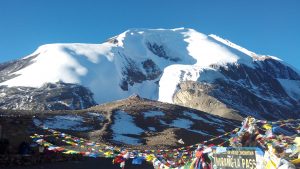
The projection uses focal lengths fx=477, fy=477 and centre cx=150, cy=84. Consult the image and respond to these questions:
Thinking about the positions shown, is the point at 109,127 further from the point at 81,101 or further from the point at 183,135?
the point at 81,101

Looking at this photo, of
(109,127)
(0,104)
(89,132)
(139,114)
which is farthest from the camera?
(0,104)

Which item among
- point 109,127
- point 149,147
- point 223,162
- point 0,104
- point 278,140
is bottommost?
point 223,162

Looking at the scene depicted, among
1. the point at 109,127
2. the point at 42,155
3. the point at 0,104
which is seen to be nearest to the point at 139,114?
the point at 109,127

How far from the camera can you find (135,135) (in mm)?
66125

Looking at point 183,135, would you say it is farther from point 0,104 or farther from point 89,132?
point 0,104

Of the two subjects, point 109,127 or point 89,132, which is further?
point 109,127

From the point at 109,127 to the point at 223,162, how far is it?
59.0m

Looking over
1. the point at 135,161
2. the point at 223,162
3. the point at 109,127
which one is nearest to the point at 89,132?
the point at 109,127

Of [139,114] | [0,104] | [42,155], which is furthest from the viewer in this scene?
[0,104]

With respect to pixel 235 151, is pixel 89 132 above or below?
above

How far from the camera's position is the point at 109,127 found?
68.6 meters

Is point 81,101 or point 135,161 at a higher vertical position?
point 81,101

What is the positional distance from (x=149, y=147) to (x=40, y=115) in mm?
21846

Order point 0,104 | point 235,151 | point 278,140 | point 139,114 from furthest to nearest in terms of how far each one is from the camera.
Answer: point 0,104, point 139,114, point 278,140, point 235,151
